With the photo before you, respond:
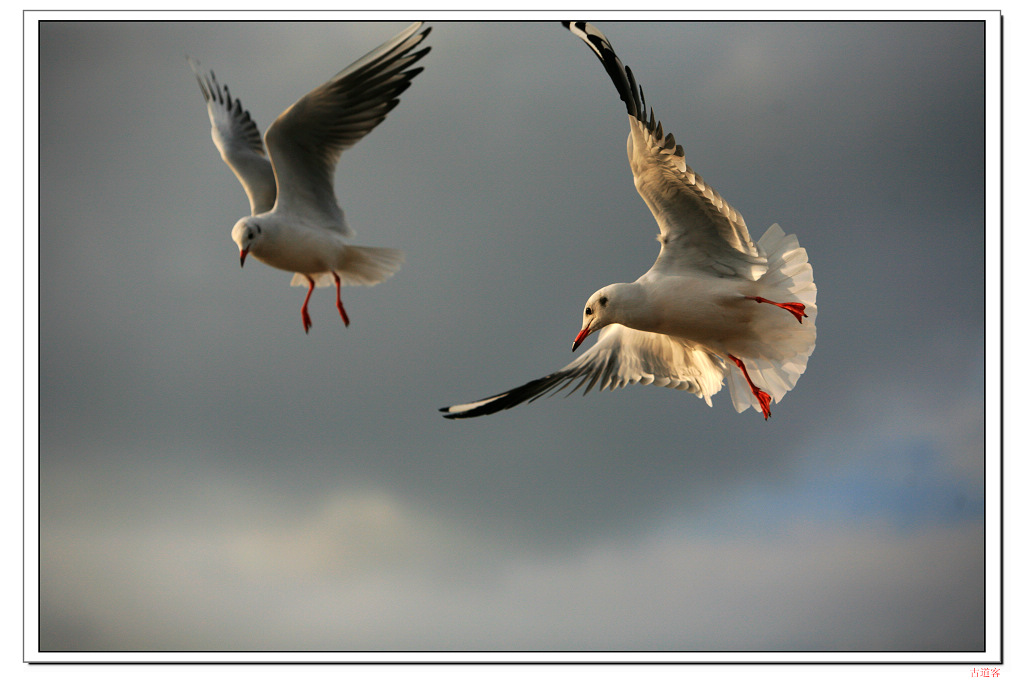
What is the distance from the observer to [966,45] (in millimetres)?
3035

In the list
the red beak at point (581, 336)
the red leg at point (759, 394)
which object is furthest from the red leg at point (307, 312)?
the red leg at point (759, 394)

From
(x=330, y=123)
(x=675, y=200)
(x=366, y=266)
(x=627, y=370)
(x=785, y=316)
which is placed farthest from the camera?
(x=366, y=266)

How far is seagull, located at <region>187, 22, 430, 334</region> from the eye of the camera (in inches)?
135

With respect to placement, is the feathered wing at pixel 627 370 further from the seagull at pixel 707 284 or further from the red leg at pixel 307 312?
the red leg at pixel 307 312

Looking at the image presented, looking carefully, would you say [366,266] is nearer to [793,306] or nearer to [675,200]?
[675,200]

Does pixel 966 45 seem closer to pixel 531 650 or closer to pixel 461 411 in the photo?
pixel 461 411

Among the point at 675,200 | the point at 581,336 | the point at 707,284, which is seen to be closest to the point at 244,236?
the point at 581,336

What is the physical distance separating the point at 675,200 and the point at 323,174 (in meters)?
1.53

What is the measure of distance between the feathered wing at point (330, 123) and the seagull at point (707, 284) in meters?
0.76

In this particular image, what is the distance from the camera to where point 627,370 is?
3432 mm
